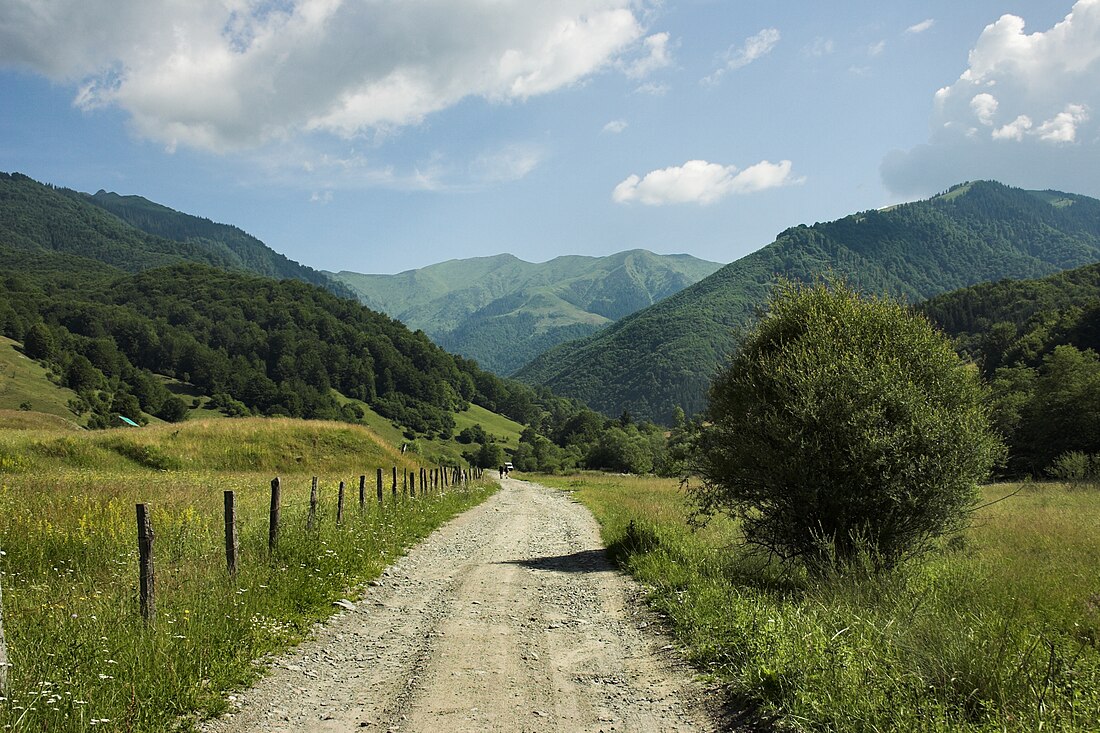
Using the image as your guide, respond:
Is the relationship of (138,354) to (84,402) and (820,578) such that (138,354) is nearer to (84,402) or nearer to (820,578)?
(84,402)

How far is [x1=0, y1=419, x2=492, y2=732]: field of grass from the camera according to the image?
5.41 m

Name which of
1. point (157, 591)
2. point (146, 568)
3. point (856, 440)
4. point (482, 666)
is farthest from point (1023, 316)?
point (146, 568)

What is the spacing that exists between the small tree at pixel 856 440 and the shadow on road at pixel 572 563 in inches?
127

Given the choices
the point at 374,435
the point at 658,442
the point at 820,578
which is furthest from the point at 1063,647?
the point at 658,442

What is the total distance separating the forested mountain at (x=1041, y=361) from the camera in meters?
49.6

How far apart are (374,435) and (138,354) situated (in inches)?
6922

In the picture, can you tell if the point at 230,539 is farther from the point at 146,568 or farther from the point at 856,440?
the point at 856,440

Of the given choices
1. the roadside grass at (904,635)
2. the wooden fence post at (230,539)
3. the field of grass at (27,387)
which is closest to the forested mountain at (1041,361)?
the roadside grass at (904,635)

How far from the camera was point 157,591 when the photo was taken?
26.6 feet

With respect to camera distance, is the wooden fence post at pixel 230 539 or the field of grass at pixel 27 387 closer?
the wooden fence post at pixel 230 539

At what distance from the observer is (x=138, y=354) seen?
7397 inches

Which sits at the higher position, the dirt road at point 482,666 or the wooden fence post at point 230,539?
the wooden fence post at point 230,539

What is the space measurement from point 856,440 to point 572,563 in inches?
269

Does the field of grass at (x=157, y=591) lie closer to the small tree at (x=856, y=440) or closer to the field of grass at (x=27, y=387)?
the small tree at (x=856, y=440)
